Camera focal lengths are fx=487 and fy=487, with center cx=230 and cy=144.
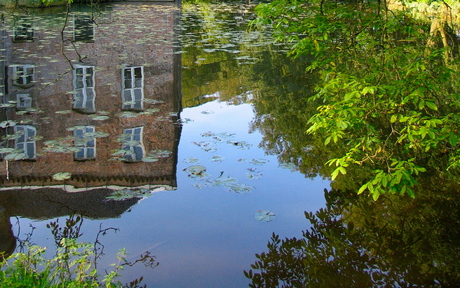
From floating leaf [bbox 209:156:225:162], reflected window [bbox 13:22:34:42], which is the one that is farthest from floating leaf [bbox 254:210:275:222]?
reflected window [bbox 13:22:34:42]

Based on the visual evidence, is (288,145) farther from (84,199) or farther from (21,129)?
(21,129)

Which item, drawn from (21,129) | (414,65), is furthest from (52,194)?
(414,65)

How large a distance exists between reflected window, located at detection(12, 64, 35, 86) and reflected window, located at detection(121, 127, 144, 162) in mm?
4718

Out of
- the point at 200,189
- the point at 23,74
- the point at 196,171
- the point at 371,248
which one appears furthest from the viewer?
the point at 23,74

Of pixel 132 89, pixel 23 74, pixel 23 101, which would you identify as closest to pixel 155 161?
pixel 132 89

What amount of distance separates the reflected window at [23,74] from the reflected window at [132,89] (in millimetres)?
2539

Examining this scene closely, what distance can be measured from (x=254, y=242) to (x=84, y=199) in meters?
2.72

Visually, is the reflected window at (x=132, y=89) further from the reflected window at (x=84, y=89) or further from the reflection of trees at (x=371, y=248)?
the reflection of trees at (x=371, y=248)

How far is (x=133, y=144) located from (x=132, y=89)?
3.60m

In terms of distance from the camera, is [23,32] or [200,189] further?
[23,32]

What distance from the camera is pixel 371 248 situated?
6.19 meters

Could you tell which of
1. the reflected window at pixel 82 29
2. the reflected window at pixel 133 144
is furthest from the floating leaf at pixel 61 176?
the reflected window at pixel 82 29

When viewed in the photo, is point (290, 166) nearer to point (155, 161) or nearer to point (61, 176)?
point (155, 161)

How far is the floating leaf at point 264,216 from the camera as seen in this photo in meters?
6.87
